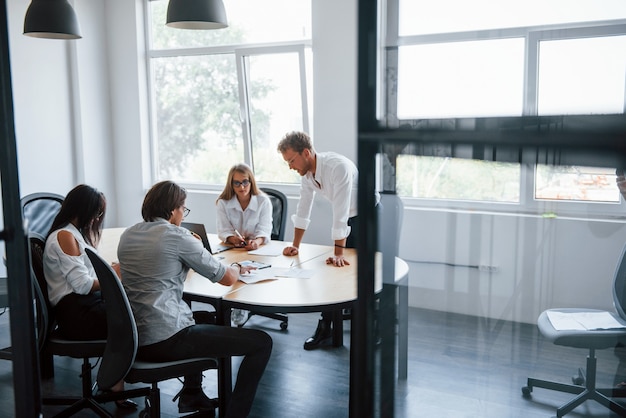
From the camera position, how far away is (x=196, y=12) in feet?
10.2

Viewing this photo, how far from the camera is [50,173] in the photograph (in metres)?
5.94

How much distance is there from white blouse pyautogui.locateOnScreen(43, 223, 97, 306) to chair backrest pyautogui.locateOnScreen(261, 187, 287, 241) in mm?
1838

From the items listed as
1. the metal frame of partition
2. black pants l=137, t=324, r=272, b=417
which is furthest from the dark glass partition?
black pants l=137, t=324, r=272, b=417

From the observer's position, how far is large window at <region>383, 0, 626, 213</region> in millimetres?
858

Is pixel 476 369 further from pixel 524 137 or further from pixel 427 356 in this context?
pixel 524 137

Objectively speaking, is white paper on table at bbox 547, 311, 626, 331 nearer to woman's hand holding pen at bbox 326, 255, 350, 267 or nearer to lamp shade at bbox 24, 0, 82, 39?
woman's hand holding pen at bbox 326, 255, 350, 267

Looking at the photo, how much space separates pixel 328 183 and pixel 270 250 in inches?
23.2

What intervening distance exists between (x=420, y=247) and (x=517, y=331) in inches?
8.3

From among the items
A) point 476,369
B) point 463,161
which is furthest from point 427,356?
point 463,161

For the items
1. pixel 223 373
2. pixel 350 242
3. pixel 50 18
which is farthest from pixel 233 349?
pixel 50 18

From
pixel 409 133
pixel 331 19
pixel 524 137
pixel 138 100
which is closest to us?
pixel 524 137

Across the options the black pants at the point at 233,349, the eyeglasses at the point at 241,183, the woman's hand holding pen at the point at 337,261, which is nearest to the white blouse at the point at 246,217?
the eyeglasses at the point at 241,183

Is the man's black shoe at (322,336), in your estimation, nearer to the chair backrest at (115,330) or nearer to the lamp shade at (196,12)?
the chair backrest at (115,330)

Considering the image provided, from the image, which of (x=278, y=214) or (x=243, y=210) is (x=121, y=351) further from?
(x=278, y=214)
